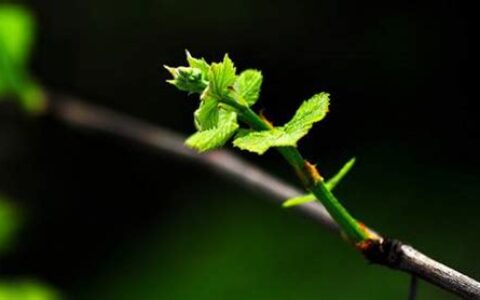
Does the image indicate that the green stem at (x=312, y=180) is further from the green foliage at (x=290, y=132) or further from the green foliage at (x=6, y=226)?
the green foliage at (x=6, y=226)

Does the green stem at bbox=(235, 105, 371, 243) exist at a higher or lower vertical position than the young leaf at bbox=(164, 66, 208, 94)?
lower

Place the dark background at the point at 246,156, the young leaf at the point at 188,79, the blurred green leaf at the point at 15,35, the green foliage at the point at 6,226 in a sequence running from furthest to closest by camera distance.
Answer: the dark background at the point at 246,156
the green foliage at the point at 6,226
the blurred green leaf at the point at 15,35
the young leaf at the point at 188,79

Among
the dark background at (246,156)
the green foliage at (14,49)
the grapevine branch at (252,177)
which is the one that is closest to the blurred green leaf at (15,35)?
the green foliage at (14,49)

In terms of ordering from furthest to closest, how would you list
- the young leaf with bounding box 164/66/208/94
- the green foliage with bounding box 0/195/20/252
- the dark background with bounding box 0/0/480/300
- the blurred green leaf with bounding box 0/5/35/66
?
the dark background with bounding box 0/0/480/300 → the green foliage with bounding box 0/195/20/252 → the blurred green leaf with bounding box 0/5/35/66 → the young leaf with bounding box 164/66/208/94

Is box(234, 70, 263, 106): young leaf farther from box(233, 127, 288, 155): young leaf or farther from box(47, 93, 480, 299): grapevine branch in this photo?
box(47, 93, 480, 299): grapevine branch

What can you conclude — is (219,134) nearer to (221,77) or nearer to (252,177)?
(221,77)

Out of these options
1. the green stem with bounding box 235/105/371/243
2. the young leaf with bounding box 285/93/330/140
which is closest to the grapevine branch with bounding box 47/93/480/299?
the green stem with bounding box 235/105/371/243
